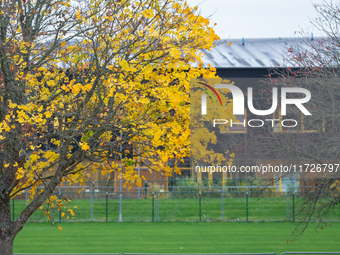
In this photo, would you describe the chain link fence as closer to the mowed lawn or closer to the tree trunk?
the mowed lawn

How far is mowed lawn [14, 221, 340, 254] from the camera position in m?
15.4

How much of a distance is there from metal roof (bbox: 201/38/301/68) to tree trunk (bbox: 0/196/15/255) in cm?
1994

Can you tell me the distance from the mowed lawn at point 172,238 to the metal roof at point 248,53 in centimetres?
1029

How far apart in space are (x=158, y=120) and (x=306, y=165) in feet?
15.2

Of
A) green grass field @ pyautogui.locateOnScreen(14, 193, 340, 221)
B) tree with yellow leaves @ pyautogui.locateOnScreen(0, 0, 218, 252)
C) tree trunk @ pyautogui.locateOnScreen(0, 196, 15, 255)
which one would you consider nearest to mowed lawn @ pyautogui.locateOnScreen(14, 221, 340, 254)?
green grass field @ pyautogui.locateOnScreen(14, 193, 340, 221)

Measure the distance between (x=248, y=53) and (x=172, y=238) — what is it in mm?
15479

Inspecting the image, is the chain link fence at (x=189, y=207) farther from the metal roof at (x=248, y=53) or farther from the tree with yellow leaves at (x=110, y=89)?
the tree with yellow leaves at (x=110, y=89)

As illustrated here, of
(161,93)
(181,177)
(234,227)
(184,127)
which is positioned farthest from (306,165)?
(181,177)

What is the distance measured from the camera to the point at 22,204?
80.4ft

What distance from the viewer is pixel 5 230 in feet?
26.1

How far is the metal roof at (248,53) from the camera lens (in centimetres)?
2761

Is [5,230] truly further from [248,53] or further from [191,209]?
[248,53]

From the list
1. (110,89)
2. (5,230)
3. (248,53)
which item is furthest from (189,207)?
(110,89)

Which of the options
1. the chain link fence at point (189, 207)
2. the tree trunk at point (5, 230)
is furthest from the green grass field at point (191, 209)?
the tree trunk at point (5, 230)
